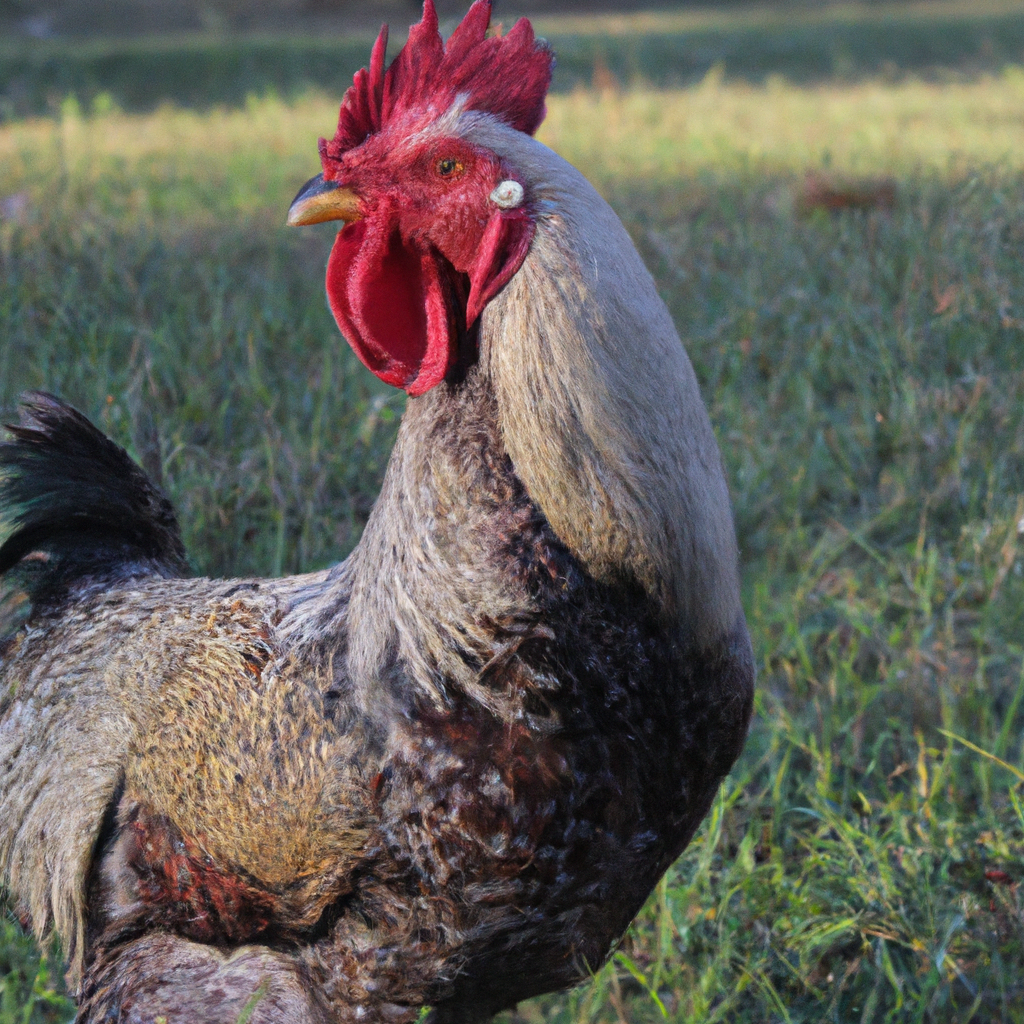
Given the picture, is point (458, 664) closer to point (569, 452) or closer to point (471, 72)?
point (569, 452)

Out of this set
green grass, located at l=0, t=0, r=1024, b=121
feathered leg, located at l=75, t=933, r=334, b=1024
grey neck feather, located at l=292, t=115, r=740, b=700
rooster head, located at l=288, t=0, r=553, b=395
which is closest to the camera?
grey neck feather, located at l=292, t=115, r=740, b=700

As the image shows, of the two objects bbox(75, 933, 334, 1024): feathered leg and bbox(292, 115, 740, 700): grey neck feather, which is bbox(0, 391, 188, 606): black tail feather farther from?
bbox(292, 115, 740, 700): grey neck feather

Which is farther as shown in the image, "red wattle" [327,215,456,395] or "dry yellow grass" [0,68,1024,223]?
"dry yellow grass" [0,68,1024,223]

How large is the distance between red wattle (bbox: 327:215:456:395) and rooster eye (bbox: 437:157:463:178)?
0.11 metres

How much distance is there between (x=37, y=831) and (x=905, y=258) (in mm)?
4077

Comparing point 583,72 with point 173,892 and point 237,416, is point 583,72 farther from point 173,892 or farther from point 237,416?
point 173,892

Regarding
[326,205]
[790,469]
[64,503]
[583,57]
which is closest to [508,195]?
[326,205]

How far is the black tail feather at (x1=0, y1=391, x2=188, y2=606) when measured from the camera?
7.75 feet

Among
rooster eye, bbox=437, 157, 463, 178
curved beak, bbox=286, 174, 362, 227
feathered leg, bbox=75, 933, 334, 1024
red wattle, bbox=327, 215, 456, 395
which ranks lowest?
feathered leg, bbox=75, 933, 334, 1024

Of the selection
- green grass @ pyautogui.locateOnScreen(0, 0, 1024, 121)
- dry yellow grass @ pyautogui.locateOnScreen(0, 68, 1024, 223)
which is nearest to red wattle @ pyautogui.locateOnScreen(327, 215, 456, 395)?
dry yellow grass @ pyautogui.locateOnScreen(0, 68, 1024, 223)

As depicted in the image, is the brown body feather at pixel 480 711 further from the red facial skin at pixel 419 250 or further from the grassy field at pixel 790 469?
the grassy field at pixel 790 469

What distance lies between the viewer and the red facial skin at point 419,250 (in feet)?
5.32

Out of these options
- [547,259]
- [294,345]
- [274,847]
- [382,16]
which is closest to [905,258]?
[294,345]

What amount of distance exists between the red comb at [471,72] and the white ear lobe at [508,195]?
18cm
